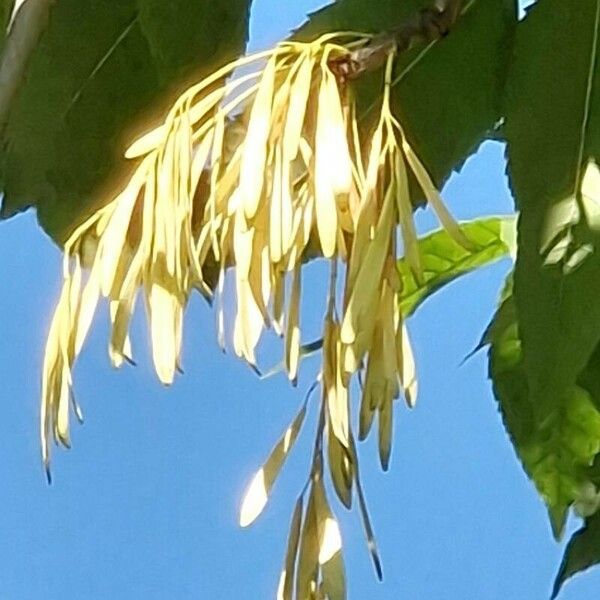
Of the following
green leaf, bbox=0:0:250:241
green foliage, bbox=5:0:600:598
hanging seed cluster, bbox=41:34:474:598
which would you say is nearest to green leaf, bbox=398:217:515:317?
green foliage, bbox=5:0:600:598

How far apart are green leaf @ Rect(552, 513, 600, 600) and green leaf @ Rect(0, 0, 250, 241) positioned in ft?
0.62

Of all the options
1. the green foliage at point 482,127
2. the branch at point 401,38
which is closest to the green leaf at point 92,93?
the green foliage at point 482,127

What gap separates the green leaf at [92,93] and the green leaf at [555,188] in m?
0.09

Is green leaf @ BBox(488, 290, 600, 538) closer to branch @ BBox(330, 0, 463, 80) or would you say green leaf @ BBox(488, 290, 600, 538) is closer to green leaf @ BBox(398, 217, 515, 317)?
green leaf @ BBox(398, 217, 515, 317)

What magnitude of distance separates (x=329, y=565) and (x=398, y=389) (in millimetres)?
35

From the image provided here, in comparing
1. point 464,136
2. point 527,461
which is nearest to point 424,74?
point 464,136

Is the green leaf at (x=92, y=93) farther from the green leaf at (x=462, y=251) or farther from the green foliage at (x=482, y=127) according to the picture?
the green leaf at (x=462, y=251)

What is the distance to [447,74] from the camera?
47 cm

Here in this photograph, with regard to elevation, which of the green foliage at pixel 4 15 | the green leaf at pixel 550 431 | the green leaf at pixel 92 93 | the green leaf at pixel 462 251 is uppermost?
the green foliage at pixel 4 15

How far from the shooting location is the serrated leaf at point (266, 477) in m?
0.30

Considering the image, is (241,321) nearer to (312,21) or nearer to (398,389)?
(398,389)

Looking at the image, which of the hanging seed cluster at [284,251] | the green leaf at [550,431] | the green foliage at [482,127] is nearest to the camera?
the hanging seed cluster at [284,251]

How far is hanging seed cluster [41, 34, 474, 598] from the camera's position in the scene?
293 mm

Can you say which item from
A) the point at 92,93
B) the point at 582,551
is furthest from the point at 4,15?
the point at 582,551
